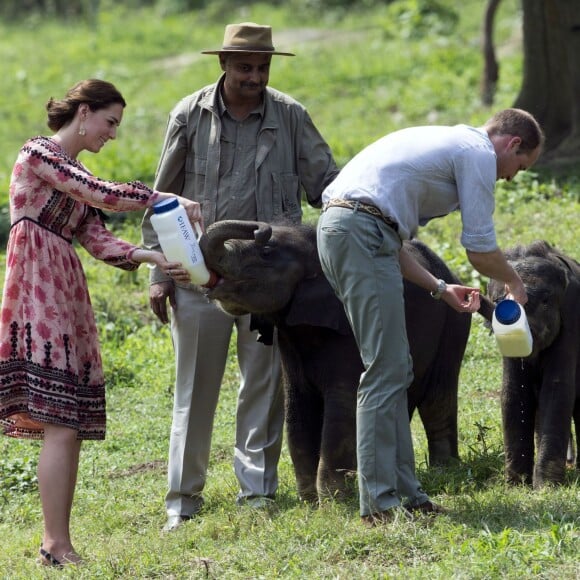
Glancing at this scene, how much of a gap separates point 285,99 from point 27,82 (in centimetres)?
1863

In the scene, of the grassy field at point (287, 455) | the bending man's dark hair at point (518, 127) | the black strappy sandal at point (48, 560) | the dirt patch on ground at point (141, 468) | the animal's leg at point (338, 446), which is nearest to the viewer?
the grassy field at point (287, 455)

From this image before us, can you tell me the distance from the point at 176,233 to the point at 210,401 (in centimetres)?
140

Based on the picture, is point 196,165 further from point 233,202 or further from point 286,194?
point 286,194

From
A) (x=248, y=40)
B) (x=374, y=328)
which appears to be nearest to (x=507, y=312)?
(x=374, y=328)

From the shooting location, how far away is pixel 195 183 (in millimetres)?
6820

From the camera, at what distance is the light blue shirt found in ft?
18.1

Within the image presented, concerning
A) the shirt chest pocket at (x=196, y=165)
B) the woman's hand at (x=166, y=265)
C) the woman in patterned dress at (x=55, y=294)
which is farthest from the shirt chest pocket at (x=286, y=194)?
the woman's hand at (x=166, y=265)

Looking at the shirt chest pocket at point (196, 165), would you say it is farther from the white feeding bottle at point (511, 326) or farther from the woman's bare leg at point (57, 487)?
the white feeding bottle at point (511, 326)

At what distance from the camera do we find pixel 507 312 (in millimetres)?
5922

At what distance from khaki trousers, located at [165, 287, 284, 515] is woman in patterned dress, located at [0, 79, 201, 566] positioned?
2.50 ft

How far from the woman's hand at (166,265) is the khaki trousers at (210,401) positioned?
30.1 inches

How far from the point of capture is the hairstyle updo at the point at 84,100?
6.07 metres

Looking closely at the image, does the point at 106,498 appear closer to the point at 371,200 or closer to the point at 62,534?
the point at 62,534

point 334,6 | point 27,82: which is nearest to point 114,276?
point 27,82
